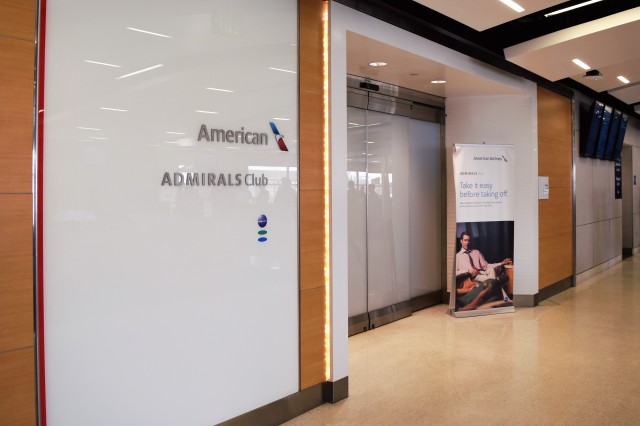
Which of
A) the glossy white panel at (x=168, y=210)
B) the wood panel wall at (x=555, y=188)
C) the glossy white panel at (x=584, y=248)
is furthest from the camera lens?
the glossy white panel at (x=584, y=248)

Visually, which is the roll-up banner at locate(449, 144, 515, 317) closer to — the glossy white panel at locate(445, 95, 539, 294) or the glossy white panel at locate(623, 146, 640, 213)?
the glossy white panel at locate(445, 95, 539, 294)

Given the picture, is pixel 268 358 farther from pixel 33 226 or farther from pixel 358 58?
pixel 358 58

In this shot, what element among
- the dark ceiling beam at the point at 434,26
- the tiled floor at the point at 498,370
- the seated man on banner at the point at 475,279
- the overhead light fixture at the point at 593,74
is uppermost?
the overhead light fixture at the point at 593,74

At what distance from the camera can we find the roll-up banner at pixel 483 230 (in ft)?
25.2

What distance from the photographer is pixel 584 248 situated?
1111 centimetres

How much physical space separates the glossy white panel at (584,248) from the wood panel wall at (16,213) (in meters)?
10.6

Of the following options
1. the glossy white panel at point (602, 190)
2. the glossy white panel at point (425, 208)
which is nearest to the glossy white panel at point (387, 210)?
the glossy white panel at point (425, 208)

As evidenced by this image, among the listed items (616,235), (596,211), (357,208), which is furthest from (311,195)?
(616,235)

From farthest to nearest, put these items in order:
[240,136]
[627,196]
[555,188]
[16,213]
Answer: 1. [627,196]
2. [555,188]
3. [240,136]
4. [16,213]

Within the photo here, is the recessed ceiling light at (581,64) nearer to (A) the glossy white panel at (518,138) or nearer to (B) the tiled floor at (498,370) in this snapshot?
(A) the glossy white panel at (518,138)

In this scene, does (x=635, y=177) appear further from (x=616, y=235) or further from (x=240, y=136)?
(x=240, y=136)

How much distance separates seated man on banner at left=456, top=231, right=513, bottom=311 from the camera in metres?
7.71

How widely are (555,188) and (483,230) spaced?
259cm

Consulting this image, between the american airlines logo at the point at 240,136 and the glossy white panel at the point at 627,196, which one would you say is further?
the glossy white panel at the point at 627,196
